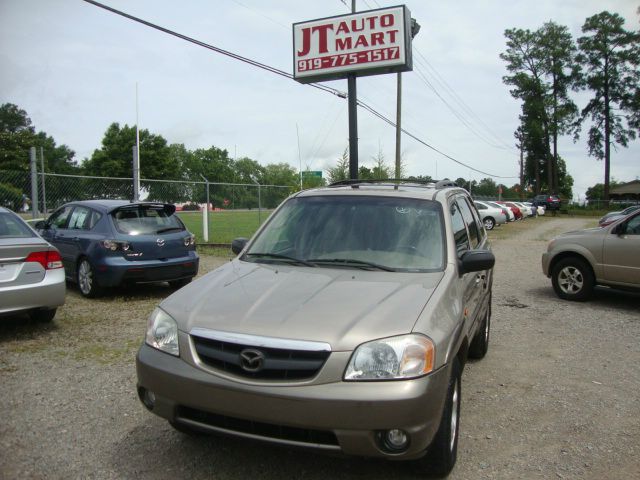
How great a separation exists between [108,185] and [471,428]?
13.7 meters

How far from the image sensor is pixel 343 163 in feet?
64.7

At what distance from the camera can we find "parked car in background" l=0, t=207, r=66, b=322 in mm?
5559

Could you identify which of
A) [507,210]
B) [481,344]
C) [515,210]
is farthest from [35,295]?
[515,210]

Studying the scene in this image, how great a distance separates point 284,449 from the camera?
2703mm

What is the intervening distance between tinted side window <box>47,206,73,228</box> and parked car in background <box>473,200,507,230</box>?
21889 mm

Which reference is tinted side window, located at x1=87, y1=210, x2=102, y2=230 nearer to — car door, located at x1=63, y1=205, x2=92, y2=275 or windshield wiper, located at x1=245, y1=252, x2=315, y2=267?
car door, located at x1=63, y1=205, x2=92, y2=275

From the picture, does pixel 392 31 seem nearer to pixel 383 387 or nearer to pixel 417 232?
pixel 417 232

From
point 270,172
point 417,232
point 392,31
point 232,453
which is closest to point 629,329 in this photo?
point 417,232

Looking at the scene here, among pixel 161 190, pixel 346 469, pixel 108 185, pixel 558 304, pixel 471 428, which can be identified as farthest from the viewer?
pixel 161 190

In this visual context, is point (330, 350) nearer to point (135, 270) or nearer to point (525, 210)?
point (135, 270)

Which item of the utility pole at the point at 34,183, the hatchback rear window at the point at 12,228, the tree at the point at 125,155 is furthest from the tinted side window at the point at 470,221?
the tree at the point at 125,155

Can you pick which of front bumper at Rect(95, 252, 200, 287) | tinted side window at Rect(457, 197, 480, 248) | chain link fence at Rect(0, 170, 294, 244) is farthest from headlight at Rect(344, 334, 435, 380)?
chain link fence at Rect(0, 170, 294, 244)

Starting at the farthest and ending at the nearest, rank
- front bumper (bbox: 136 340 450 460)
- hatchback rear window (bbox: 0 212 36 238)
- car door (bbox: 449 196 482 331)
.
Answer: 1. hatchback rear window (bbox: 0 212 36 238)
2. car door (bbox: 449 196 482 331)
3. front bumper (bbox: 136 340 450 460)

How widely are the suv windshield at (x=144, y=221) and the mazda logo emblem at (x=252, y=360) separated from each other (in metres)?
6.05
